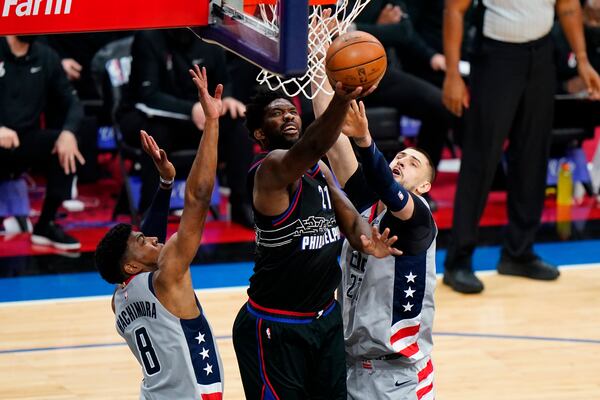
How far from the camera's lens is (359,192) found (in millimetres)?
5215

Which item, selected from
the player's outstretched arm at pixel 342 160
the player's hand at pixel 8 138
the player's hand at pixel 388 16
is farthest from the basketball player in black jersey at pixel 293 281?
the player's hand at pixel 388 16

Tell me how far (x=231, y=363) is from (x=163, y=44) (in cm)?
346

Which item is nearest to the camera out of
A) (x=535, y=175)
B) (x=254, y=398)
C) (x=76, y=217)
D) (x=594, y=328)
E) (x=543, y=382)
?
(x=254, y=398)

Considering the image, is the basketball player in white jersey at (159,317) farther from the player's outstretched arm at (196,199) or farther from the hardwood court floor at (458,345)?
the hardwood court floor at (458,345)

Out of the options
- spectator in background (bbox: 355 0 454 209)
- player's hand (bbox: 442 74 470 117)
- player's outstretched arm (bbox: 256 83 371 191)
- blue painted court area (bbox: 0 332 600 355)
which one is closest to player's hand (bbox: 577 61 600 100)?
player's hand (bbox: 442 74 470 117)

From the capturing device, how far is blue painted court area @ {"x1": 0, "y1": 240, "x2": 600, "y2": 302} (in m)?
8.20

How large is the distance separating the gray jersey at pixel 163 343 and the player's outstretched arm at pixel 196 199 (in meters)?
0.17

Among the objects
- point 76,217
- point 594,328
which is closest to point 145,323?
point 594,328

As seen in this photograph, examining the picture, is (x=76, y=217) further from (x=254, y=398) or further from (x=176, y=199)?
(x=254, y=398)

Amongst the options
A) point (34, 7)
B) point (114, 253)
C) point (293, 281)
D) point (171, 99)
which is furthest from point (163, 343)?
point (171, 99)

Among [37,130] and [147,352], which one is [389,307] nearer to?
[147,352]

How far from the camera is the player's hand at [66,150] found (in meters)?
9.07

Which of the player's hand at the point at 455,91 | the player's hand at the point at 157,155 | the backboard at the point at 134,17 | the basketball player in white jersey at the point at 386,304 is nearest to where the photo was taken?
the backboard at the point at 134,17

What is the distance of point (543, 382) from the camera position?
21.1 ft
